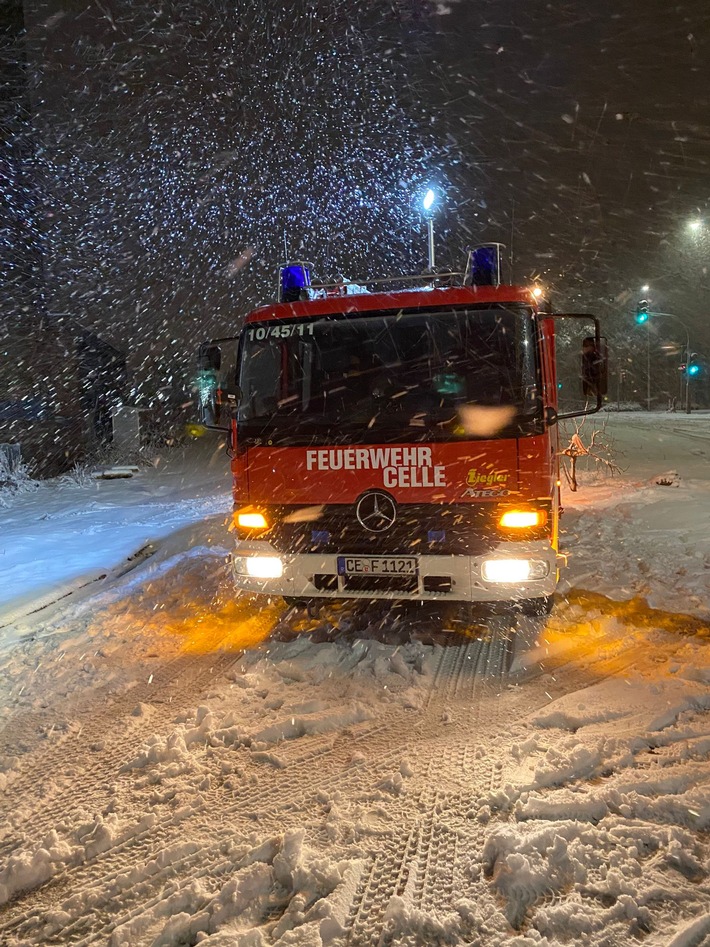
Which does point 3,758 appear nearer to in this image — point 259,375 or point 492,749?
point 492,749

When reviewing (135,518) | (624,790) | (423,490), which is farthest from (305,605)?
(135,518)

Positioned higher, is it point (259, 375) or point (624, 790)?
point (259, 375)

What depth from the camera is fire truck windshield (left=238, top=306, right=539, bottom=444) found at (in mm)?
4754

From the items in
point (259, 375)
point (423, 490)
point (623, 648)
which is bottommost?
point (623, 648)

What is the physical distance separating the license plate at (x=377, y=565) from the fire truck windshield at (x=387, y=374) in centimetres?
91

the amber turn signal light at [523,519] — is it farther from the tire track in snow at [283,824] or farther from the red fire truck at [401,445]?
the tire track in snow at [283,824]

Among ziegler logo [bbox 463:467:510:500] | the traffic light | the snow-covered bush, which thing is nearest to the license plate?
ziegler logo [bbox 463:467:510:500]

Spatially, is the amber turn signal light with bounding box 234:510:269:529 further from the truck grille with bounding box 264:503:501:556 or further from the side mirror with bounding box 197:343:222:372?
the side mirror with bounding box 197:343:222:372

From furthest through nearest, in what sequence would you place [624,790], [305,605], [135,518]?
[135,518]
[305,605]
[624,790]

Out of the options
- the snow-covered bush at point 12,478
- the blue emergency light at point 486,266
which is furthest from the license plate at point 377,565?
the snow-covered bush at point 12,478

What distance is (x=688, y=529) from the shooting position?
8688 millimetres

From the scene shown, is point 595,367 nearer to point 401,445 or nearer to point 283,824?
point 401,445

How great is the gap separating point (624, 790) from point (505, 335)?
311 cm

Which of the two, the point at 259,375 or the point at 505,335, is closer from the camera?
the point at 505,335
